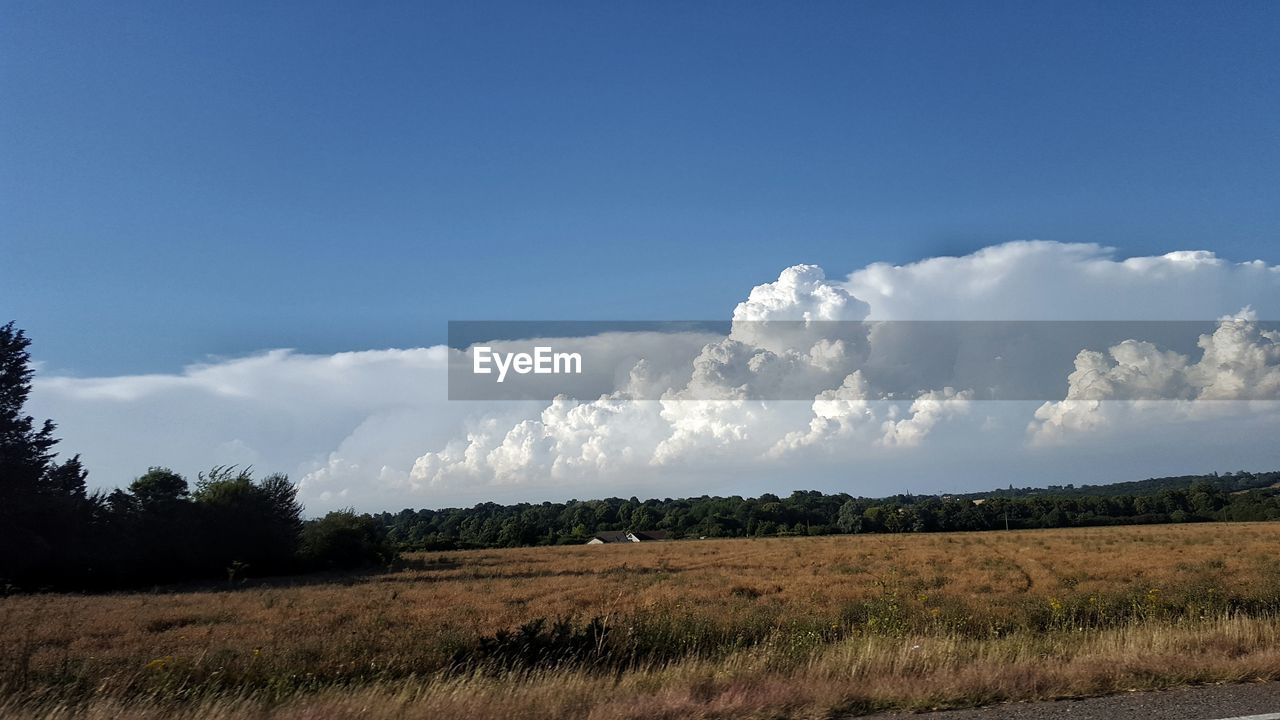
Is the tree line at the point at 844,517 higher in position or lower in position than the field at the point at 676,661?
lower

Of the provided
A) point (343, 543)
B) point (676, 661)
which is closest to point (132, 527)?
point (343, 543)

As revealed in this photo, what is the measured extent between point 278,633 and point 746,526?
87.9 metres

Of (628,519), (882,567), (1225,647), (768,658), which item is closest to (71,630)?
(768,658)

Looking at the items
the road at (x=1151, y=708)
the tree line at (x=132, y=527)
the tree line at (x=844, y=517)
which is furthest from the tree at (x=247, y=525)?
the road at (x=1151, y=708)

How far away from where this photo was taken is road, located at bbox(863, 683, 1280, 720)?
19.6 ft

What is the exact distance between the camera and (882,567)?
30891mm

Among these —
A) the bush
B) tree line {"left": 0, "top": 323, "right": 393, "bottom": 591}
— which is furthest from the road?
the bush

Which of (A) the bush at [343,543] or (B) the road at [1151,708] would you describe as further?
(A) the bush at [343,543]

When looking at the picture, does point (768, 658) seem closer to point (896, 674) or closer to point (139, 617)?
point (896, 674)

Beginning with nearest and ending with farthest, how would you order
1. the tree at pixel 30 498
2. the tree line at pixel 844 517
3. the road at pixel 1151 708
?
the road at pixel 1151 708 < the tree at pixel 30 498 < the tree line at pixel 844 517

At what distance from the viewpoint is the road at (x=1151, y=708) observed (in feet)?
19.6

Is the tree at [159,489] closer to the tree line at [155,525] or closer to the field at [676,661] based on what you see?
the tree line at [155,525]

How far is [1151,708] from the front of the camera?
625cm

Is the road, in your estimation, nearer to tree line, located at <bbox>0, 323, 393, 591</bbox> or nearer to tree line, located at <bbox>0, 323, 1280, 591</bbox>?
tree line, located at <bbox>0, 323, 1280, 591</bbox>
